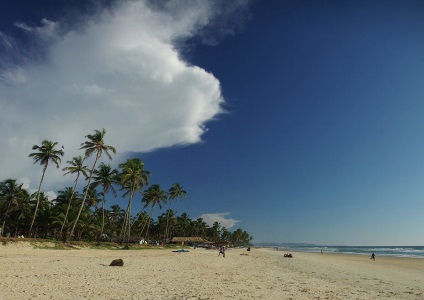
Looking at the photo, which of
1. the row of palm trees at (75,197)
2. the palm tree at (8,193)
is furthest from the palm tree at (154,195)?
the palm tree at (8,193)

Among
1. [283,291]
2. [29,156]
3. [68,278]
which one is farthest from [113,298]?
[29,156]

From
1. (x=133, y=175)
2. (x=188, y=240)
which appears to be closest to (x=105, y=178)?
(x=133, y=175)

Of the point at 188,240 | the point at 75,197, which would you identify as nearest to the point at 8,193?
the point at 75,197

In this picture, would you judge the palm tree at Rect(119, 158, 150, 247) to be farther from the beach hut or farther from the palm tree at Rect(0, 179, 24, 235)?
the beach hut

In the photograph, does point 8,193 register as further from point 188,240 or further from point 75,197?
point 188,240

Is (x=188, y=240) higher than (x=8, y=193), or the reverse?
(x=8, y=193)

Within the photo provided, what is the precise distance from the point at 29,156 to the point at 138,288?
137 feet

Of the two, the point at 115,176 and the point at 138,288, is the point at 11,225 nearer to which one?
the point at 115,176

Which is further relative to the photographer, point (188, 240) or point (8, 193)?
point (188, 240)

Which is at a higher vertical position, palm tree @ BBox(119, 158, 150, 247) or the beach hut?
palm tree @ BBox(119, 158, 150, 247)

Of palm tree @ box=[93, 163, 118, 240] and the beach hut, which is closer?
palm tree @ box=[93, 163, 118, 240]

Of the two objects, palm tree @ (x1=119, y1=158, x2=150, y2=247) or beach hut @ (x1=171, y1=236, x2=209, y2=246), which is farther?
beach hut @ (x1=171, y1=236, x2=209, y2=246)

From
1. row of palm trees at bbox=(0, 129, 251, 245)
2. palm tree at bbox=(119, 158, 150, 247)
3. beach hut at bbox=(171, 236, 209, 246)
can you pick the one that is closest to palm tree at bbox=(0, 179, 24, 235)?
row of palm trees at bbox=(0, 129, 251, 245)

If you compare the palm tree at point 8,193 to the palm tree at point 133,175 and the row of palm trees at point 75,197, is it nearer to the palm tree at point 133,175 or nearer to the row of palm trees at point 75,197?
the row of palm trees at point 75,197
